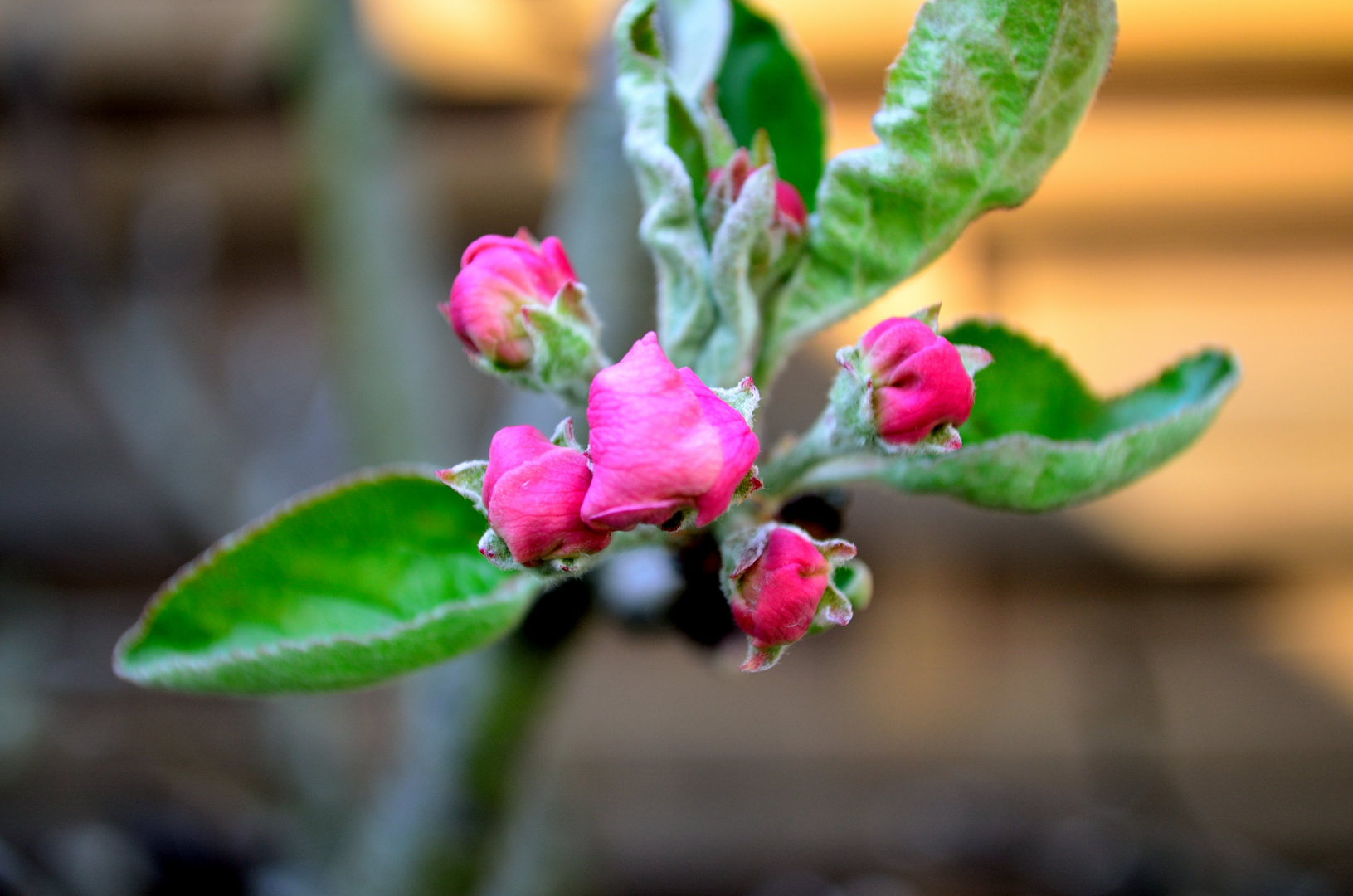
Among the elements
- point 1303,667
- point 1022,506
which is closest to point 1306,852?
point 1303,667

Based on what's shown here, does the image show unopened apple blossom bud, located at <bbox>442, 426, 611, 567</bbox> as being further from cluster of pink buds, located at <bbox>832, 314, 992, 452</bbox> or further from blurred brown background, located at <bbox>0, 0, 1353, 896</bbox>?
blurred brown background, located at <bbox>0, 0, 1353, 896</bbox>

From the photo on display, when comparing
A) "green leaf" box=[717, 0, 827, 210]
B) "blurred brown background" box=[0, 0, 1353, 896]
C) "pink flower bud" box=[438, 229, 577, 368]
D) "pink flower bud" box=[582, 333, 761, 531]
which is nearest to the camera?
"pink flower bud" box=[582, 333, 761, 531]

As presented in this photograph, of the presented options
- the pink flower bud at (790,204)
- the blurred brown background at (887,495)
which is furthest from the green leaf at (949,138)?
the blurred brown background at (887,495)

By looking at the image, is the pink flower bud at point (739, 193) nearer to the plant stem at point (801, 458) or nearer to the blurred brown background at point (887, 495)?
the plant stem at point (801, 458)

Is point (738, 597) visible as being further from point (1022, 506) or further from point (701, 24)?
point (701, 24)

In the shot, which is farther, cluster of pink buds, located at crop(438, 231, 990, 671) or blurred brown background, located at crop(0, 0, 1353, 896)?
blurred brown background, located at crop(0, 0, 1353, 896)

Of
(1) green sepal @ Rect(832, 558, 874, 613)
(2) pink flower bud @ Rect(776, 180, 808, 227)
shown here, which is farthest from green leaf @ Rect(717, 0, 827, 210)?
(1) green sepal @ Rect(832, 558, 874, 613)
